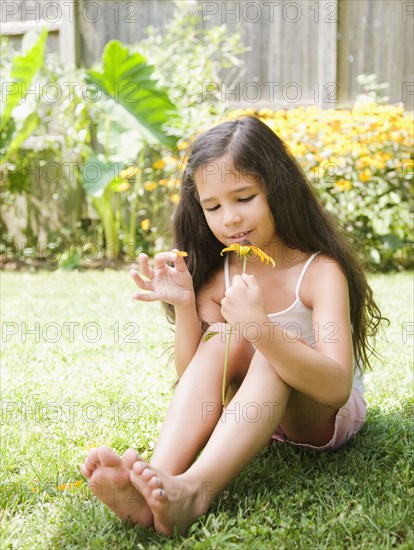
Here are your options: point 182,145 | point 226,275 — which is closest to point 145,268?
point 226,275

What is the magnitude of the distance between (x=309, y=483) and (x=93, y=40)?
17.7ft

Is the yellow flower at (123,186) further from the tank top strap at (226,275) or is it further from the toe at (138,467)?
the toe at (138,467)

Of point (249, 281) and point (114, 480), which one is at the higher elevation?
point (249, 281)

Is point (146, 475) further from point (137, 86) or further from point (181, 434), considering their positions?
point (137, 86)

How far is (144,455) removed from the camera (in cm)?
215

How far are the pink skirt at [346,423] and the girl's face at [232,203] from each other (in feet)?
1.60

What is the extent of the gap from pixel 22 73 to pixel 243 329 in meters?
4.70

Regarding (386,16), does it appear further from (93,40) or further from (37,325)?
(37,325)

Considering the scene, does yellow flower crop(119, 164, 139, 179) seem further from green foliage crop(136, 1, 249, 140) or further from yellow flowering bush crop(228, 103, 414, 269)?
yellow flowering bush crop(228, 103, 414, 269)

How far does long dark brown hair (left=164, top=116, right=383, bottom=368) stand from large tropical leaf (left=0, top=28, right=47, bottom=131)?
3.94m

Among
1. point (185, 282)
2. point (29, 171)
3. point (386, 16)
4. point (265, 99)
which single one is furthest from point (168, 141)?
point (185, 282)

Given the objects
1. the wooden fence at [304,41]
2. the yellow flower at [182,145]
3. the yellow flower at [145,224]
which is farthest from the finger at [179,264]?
the wooden fence at [304,41]

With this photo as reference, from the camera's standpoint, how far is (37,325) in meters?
3.88

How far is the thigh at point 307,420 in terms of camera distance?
75.0 inches
